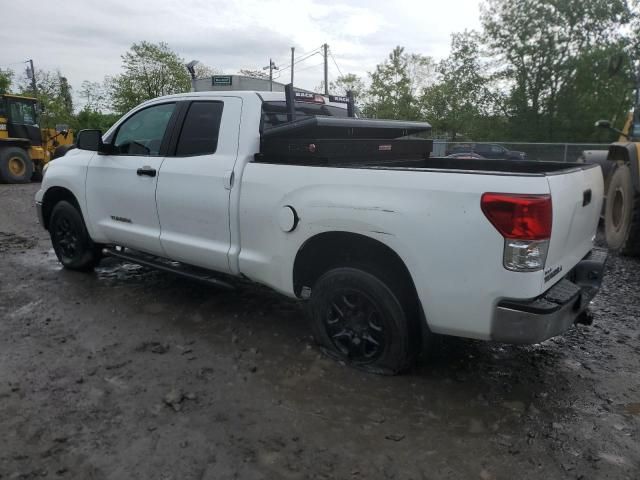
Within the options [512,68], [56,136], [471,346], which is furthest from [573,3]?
[471,346]

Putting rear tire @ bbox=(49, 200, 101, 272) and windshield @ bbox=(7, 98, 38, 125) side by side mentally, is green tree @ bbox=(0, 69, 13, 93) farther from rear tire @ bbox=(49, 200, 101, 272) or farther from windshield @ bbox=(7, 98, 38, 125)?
rear tire @ bbox=(49, 200, 101, 272)

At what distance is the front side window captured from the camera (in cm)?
434

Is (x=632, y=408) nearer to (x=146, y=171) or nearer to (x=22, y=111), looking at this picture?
(x=146, y=171)

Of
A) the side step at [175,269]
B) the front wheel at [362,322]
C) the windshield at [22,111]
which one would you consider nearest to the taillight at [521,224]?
the front wheel at [362,322]

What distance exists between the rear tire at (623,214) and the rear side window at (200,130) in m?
5.17

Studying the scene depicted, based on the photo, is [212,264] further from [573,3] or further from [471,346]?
[573,3]

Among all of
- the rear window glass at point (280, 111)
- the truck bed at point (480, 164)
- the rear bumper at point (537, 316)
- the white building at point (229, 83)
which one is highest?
the white building at point (229, 83)

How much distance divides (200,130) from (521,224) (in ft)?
8.71

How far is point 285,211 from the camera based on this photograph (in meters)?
3.33

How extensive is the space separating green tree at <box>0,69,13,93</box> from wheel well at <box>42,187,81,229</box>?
3703 centimetres

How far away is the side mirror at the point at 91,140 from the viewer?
4694mm

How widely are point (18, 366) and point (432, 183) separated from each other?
2.98 m

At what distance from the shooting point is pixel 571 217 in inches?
112

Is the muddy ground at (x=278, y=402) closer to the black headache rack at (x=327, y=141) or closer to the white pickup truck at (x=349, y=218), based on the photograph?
the white pickup truck at (x=349, y=218)
